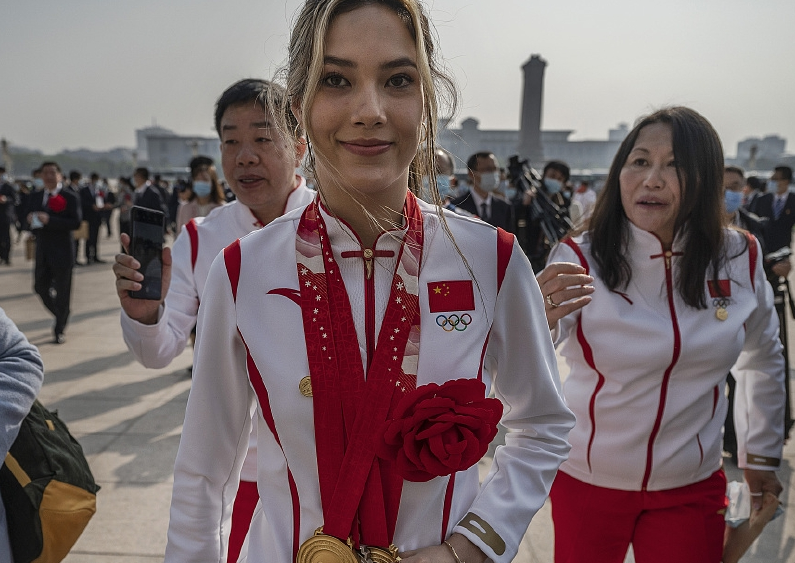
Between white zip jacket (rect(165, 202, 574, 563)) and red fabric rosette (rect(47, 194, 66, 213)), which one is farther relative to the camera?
red fabric rosette (rect(47, 194, 66, 213))

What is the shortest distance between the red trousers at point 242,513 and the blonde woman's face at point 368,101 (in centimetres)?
109

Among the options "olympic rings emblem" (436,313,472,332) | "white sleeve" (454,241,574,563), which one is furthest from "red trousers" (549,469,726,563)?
"olympic rings emblem" (436,313,472,332)

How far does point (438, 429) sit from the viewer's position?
1112 millimetres

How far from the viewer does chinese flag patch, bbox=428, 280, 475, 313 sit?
130 centimetres

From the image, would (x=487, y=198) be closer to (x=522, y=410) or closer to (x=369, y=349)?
(x=522, y=410)

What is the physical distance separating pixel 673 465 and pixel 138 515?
282cm

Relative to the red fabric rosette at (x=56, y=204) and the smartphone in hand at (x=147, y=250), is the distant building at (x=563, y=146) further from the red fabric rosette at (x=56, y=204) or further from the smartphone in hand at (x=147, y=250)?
the smartphone in hand at (x=147, y=250)

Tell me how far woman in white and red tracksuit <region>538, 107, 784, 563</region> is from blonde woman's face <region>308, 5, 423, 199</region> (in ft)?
2.71

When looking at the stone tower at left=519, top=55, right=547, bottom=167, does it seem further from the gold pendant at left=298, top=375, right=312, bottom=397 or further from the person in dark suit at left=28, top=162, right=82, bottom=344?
the gold pendant at left=298, top=375, right=312, bottom=397

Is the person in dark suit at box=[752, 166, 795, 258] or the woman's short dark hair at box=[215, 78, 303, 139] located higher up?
the woman's short dark hair at box=[215, 78, 303, 139]

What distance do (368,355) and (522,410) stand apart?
40cm

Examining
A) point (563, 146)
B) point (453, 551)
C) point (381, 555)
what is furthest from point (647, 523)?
point (563, 146)

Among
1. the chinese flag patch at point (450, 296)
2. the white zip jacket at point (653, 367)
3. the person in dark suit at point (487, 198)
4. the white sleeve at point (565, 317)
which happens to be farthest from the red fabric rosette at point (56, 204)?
the chinese flag patch at point (450, 296)

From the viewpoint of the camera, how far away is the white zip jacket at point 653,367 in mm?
1979
